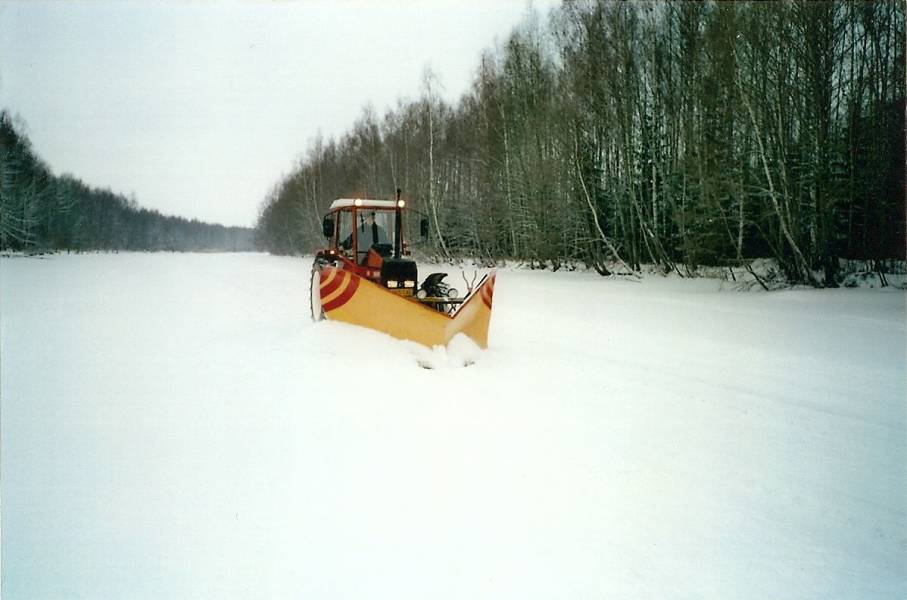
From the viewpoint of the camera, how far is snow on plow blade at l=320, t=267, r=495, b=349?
217 inches

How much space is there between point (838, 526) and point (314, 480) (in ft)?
8.71

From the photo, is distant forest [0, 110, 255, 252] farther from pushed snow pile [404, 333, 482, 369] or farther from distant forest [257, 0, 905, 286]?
distant forest [257, 0, 905, 286]

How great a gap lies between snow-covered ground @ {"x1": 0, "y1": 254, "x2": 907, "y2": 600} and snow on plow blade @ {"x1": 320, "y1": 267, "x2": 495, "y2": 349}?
207mm

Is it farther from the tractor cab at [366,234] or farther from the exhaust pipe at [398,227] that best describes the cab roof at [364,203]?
the exhaust pipe at [398,227]

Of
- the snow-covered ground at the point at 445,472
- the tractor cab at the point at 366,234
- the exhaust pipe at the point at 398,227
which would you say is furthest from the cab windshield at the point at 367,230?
the snow-covered ground at the point at 445,472

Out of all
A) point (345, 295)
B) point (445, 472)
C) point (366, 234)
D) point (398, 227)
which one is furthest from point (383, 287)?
point (445, 472)

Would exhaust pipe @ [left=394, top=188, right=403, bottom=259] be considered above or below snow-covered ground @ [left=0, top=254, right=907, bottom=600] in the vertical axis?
above

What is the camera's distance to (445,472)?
282 centimetres

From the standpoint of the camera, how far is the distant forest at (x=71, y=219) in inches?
323

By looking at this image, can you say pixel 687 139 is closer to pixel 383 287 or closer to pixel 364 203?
pixel 364 203

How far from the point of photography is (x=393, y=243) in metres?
7.87

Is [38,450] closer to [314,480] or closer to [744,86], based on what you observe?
[314,480]

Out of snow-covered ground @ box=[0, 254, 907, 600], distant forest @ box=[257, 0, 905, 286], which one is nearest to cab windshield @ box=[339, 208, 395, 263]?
snow-covered ground @ box=[0, 254, 907, 600]

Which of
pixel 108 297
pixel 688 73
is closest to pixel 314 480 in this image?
pixel 108 297
